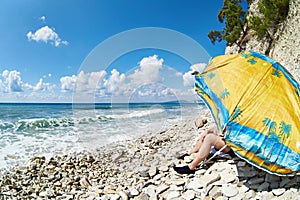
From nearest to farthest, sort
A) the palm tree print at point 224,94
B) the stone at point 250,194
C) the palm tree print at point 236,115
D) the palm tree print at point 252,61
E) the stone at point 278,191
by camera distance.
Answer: the stone at point 278,191, the stone at point 250,194, the palm tree print at point 236,115, the palm tree print at point 224,94, the palm tree print at point 252,61

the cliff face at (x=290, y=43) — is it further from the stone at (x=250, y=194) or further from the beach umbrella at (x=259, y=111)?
the stone at (x=250, y=194)

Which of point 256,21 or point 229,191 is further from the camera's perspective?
point 256,21

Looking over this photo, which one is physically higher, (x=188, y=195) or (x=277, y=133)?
(x=277, y=133)

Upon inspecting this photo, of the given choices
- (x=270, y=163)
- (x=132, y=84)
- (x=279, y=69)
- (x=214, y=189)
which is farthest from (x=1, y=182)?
(x=279, y=69)

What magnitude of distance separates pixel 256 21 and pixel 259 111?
12263 millimetres

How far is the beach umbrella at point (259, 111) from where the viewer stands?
10.6ft

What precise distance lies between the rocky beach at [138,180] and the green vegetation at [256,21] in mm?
8747

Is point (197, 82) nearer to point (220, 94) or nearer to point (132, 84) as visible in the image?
point (220, 94)

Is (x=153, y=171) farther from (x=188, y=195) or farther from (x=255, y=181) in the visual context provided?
(x=255, y=181)

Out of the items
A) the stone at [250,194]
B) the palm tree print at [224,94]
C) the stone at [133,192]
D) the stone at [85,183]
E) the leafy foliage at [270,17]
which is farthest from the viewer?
the leafy foliage at [270,17]

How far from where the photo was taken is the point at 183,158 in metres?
5.07

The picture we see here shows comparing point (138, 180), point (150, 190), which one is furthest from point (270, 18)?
point (150, 190)

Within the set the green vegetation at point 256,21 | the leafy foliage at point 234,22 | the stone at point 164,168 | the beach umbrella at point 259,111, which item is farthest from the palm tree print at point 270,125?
the leafy foliage at point 234,22

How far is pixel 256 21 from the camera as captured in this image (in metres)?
13.8
